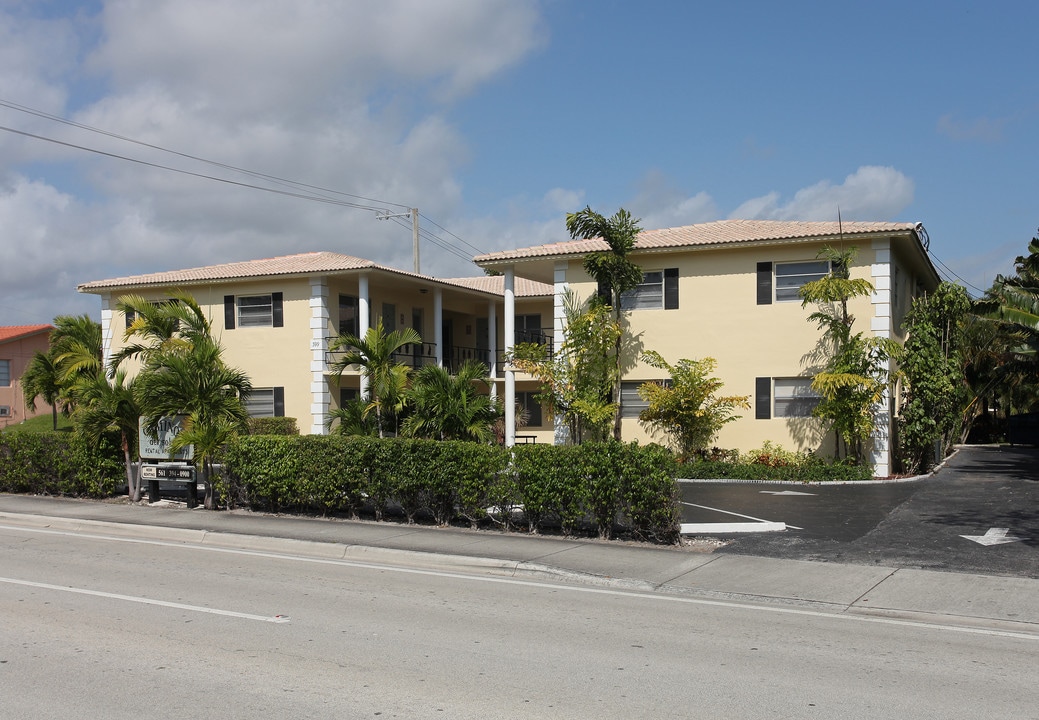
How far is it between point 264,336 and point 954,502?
20623 millimetres

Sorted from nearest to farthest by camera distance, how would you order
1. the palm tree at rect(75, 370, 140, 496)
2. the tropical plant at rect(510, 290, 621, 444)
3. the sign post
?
the sign post
the palm tree at rect(75, 370, 140, 496)
the tropical plant at rect(510, 290, 621, 444)

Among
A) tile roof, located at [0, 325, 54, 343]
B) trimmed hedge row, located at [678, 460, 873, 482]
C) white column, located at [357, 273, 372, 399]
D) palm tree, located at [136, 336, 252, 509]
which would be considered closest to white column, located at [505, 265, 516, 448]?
white column, located at [357, 273, 372, 399]

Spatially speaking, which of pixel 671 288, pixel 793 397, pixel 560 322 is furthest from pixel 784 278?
pixel 560 322

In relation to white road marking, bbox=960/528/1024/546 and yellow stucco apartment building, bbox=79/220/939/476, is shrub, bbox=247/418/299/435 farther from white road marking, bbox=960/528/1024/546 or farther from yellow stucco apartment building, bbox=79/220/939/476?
white road marking, bbox=960/528/1024/546

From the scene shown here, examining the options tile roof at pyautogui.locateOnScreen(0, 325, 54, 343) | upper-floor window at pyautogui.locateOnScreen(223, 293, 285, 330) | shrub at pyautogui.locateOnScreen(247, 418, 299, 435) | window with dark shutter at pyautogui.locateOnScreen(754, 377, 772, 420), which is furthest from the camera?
tile roof at pyautogui.locateOnScreen(0, 325, 54, 343)

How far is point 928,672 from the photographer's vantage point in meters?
6.84

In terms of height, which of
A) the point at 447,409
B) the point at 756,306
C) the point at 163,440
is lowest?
the point at 163,440

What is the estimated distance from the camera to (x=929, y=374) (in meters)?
20.9

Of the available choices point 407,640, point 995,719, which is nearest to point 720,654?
point 995,719

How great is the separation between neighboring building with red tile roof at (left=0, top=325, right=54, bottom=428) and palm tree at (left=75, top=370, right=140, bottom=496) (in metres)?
34.1

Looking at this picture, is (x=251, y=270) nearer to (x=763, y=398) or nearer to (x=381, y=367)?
(x=381, y=367)

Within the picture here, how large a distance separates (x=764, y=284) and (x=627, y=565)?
41.9ft

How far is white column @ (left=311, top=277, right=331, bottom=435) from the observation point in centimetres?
2819

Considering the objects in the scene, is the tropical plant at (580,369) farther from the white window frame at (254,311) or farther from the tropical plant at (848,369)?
the white window frame at (254,311)
